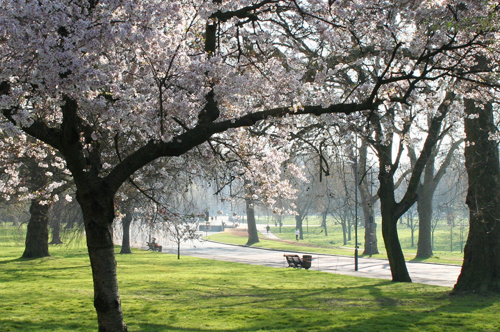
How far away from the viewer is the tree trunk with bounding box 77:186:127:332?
6.91 meters

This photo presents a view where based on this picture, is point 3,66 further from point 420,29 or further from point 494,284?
point 494,284

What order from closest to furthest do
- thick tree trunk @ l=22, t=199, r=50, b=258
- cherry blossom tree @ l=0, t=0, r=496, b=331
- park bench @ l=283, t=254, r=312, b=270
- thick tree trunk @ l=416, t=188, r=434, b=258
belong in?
cherry blossom tree @ l=0, t=0, r=496, b=331 < thick tree trunk @ l=22, t=199, r=50, b=258 < park bench @ l=283, t=254, r=312, b=270 < thick tree trunk @ l=416, t=188, r=434, b=258

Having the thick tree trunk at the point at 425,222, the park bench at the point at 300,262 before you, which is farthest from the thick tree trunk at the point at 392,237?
the thick tree trunk at the point at 425,222

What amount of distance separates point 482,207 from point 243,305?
23.0 feet

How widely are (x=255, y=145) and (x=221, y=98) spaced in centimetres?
460

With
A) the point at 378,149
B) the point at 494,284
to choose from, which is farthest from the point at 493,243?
the point at 378,149

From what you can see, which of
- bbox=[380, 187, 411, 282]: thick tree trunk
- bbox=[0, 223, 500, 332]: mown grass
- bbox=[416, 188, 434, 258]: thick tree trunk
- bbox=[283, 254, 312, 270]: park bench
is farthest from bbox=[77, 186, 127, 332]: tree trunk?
bbox=[416, 188, 434, 258]: thick tree trunk

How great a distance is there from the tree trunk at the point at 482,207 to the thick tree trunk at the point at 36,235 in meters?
18.9

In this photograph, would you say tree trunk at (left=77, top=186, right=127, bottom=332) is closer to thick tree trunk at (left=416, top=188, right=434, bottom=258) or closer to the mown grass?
the mown grass

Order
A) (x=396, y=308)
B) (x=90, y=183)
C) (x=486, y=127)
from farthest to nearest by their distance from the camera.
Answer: (x=486, y=127)
(x=396, y=308)
(x=90, y=183)

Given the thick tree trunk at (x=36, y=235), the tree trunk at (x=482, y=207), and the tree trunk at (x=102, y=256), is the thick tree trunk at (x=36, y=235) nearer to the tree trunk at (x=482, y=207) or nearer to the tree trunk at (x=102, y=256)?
the tree trunk at (x=102, y=256)

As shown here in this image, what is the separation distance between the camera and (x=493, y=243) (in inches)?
513

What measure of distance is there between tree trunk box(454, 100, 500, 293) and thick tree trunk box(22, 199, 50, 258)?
1887cm

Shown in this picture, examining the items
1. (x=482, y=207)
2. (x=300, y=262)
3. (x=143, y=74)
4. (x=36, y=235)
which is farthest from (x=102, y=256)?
(x=36, y=235)
